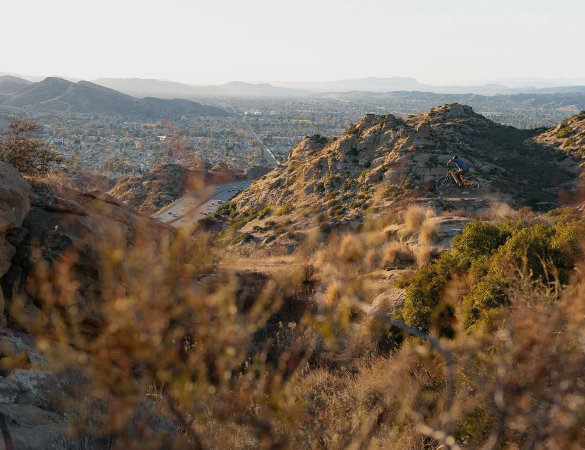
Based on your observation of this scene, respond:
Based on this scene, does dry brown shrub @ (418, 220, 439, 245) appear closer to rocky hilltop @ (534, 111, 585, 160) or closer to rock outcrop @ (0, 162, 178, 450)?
rock outcrop @ (0, 162, 178, 450)

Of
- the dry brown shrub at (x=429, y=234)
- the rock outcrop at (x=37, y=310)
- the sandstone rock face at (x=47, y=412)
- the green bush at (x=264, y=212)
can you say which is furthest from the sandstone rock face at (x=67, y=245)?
the green bush at (x=264, y=212)

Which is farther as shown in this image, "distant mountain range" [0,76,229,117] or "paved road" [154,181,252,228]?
"distant mountain range" [0,76,229,117]

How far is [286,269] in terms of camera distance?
12.5 meters

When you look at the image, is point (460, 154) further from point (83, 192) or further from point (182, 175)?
point (182, 175)

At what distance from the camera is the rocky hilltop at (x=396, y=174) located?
2719 centimetres

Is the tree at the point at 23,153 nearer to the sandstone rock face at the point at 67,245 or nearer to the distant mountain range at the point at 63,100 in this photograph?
the sandstone rock face at the point at 67,245

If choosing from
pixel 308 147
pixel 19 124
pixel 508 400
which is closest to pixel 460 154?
pixel 308 147

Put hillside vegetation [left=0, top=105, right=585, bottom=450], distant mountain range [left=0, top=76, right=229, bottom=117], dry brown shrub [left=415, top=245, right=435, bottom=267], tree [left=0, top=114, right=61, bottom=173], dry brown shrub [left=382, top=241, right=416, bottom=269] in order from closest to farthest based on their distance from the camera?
1. hillside vegetation [left=0, top=105, right=585, bottom=450]
2. dry brown shrub [left=415, top=245, right=435, bottom=267]
3. tree [left=0, top=114, right=61, bottom=173]
4. dry brown shrub [left=382, top=241, right=416, bottom=269]
5. distant mountain range [left=0, top=76, right=229, bottom=117]

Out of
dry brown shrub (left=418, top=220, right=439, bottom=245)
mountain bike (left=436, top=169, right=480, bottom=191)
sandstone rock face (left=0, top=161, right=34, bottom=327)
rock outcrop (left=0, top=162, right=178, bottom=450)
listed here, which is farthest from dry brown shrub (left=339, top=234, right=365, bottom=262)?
mountain bike (left=436, top=169, right=480, bottom=191)

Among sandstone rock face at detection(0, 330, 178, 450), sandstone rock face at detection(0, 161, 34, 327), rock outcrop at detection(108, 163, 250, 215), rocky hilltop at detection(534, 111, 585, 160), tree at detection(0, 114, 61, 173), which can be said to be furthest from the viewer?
rock outcrop at detection(108, 163, 250, 215)

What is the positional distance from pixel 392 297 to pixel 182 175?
60311 millimetres

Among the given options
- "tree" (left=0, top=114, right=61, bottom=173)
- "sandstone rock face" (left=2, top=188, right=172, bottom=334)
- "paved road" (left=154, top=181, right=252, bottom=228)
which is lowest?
"paved road" (left=154, top=181, right=252, bottom=228)

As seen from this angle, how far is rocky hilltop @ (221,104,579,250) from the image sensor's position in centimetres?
2719

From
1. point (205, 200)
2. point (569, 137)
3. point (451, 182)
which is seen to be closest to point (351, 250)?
point (451, 182)
